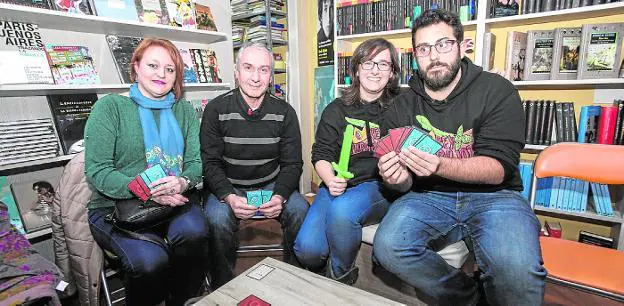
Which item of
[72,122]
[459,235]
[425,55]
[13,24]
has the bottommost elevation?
[459,235]

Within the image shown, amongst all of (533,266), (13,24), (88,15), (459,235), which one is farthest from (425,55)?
(13,24)

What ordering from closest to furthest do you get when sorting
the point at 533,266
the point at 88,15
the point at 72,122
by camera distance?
the point at 533,266 → the point at 88,15 → the point at 72,122

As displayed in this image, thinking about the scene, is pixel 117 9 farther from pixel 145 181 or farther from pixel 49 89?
pixel 145 181

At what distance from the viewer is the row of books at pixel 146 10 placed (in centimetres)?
168

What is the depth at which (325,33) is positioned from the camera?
10.4 ft

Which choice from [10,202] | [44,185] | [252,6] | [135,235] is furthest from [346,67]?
[10,202]

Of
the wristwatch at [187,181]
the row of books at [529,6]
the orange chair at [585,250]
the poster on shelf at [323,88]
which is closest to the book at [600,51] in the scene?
the row of books at [529,6]

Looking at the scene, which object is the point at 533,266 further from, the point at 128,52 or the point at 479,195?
the point at 128,52

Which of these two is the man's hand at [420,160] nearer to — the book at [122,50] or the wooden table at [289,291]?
the wooden table at [289,291]

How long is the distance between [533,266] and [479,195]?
0.32 m

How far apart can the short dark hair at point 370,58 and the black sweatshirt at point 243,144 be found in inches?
15.0

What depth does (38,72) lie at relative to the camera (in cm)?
164

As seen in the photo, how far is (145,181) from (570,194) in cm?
229

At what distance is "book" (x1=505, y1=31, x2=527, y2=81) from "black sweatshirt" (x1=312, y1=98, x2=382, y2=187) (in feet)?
3.43
